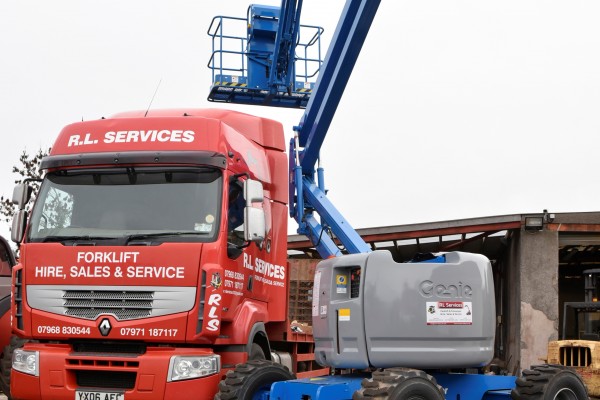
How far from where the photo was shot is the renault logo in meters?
8.80

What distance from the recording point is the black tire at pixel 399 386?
730 centimetres

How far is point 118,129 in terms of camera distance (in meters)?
9.55

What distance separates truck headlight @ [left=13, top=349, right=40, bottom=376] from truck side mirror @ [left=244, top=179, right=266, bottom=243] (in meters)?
2.56

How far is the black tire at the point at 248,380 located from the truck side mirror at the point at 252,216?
130 centimetres

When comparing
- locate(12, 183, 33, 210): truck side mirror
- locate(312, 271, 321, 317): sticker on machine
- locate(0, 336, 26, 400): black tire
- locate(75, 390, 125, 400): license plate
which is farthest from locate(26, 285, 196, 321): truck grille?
locate(0, 336, 26, 400): black tire

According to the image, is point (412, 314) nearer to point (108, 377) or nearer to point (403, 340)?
point (403, 340)

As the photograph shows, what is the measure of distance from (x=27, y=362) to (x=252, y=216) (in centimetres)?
285

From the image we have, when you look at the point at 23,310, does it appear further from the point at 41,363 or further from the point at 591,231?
the point at 591,231

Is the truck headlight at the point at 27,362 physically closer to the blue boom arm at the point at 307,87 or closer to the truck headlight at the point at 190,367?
the truck headlight at the point at 190,367

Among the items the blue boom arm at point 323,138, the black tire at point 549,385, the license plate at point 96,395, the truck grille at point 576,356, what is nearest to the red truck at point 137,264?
the license plate at point 96,395

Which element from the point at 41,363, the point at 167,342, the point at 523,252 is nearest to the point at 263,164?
the point at 167,342

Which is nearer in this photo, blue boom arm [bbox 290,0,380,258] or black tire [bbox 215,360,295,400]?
black tire [bbox 215,360,295,400]

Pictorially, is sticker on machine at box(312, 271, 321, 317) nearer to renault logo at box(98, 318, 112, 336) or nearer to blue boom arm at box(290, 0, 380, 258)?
renault logo at box(98, 318, 112, 336)

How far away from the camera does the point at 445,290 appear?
8.14 m
